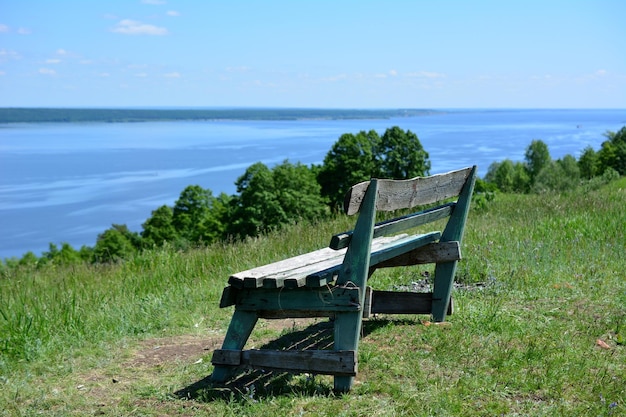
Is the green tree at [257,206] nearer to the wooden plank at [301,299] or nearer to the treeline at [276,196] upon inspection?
the treeline at [276,196]

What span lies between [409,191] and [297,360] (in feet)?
4.49

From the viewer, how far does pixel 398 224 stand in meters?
4.66

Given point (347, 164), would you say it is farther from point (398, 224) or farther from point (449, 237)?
point (398, 224)

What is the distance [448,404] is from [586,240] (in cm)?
558

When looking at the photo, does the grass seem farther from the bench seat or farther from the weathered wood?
the bench seat

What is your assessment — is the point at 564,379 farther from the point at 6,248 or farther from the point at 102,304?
the point at 6,248

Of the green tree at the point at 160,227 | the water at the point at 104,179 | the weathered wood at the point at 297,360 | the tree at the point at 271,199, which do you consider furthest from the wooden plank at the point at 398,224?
the water at the point at 104,179

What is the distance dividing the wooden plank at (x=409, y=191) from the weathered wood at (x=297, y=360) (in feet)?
3.04

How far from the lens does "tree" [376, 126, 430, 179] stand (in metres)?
47.6

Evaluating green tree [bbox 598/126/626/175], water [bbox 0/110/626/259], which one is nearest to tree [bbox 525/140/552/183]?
water [bbox 0/110/626/259]

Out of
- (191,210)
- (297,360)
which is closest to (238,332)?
(297,360)

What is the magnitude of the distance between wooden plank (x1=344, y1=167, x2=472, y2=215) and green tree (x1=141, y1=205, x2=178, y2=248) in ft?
155

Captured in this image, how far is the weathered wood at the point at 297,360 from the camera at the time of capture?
410cm

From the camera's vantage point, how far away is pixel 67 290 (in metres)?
7.21
